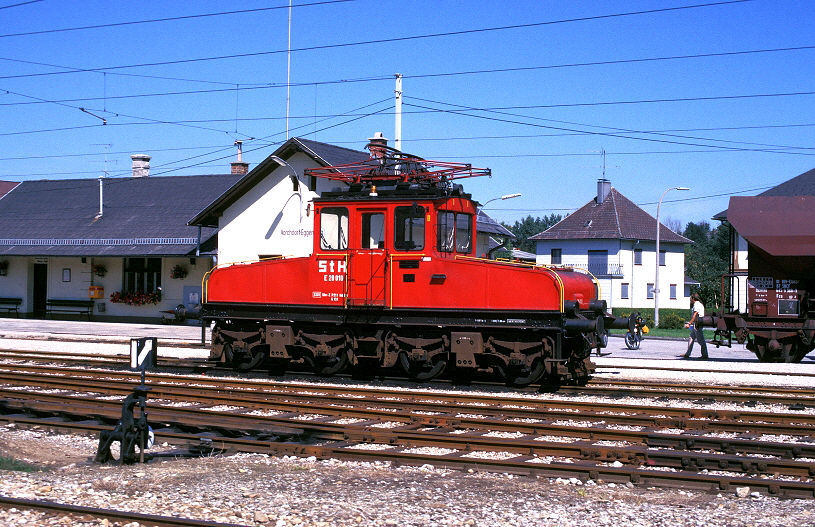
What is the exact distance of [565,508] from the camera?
23.0ft

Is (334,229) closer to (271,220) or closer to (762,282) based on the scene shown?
(762,282)

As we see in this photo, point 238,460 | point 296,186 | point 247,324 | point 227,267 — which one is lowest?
point 238,460

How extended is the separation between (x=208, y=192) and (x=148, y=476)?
3119 cm

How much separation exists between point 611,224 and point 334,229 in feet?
167

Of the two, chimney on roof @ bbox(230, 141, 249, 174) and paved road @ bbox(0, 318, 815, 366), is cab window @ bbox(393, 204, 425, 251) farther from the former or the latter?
chimney on roof @ bbox(230, 141, 249, 174)

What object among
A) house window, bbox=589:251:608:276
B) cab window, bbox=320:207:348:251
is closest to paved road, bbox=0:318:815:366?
cab window, bbox=320:207:348:251

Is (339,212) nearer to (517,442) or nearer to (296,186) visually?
(517,442)

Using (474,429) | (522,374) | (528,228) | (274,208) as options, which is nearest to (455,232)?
(522,374)

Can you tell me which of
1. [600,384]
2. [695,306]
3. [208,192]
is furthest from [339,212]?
[208,192]

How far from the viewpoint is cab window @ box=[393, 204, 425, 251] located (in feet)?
48.0

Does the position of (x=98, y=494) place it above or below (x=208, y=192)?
below

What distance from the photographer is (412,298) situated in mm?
14656

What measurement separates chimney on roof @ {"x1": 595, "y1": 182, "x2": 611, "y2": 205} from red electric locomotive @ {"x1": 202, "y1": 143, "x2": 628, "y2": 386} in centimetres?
5148

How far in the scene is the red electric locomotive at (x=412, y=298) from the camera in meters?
14.0
